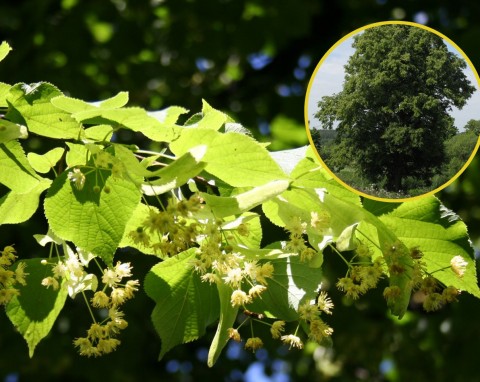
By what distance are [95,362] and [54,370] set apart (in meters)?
0.24

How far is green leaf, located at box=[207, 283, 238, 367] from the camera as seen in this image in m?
0.87

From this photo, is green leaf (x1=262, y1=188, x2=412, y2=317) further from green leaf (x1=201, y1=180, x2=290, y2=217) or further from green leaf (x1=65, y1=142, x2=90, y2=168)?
green leaf (x1=65, y1=142, x2=90, y2=168)

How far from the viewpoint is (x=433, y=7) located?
428 cm

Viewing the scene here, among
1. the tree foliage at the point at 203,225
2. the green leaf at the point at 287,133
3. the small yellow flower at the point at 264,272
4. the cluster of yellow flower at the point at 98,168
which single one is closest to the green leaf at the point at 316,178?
the tree foliage at the point at 203,225

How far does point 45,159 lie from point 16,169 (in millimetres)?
77

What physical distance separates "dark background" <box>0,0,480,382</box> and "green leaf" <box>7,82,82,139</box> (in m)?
2.64

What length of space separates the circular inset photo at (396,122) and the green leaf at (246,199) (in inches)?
4.0

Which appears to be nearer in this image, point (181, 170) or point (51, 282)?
point (181, 170)

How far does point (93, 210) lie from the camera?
88 centimetres

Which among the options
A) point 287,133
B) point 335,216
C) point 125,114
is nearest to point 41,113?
point 125,114

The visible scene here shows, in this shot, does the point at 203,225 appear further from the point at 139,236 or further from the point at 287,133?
the point at 287,133

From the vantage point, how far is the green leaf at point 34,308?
1.00m

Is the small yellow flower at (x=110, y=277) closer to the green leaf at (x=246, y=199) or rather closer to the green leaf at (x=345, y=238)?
the green leaf at (x=246, y=199)

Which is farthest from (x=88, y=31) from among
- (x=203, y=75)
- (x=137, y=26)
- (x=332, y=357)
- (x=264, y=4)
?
(x=332, y=357)
